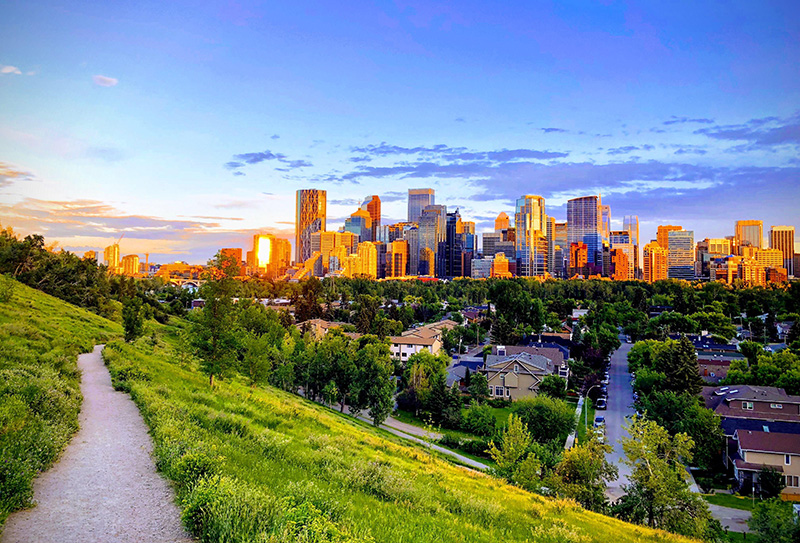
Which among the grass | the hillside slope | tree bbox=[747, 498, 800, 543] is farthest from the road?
the hillside slope

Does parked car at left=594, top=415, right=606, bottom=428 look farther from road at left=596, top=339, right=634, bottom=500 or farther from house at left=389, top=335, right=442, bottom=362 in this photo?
house at left=389, top=335, right=442, bottom=362

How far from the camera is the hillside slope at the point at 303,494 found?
7.33 meters

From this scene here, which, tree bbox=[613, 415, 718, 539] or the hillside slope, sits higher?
the hillside slope

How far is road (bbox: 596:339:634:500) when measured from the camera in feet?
114

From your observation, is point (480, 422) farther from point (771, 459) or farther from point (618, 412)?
point (771, 459)

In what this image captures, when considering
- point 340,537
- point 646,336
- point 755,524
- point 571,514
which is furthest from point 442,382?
point 646,336

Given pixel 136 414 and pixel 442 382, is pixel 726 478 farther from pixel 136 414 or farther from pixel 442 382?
pixel 136 414

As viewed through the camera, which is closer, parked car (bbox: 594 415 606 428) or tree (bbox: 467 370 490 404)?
parked car (bbox: 594 415 606 428)

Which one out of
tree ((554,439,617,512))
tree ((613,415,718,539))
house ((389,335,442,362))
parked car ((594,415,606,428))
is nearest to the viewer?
tree ((613,415,718,539))

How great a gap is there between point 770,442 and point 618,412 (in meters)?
16.0

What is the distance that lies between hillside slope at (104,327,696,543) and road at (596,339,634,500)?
55.4 feet

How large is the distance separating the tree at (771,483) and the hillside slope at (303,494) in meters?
22.5

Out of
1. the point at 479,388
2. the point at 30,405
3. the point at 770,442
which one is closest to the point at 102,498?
the point at 30,405

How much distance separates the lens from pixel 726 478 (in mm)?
36719
